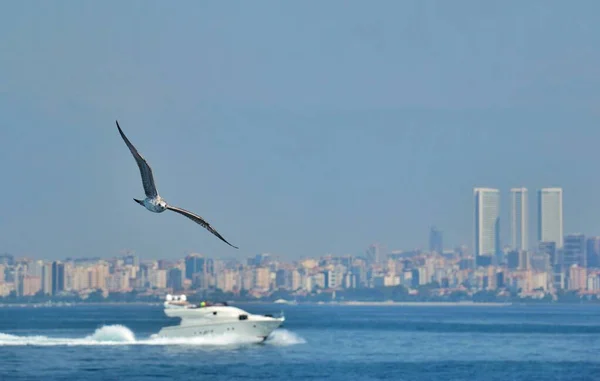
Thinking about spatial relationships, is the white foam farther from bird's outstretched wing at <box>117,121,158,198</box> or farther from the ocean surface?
bird's outstretched wing at <box>117,121,158,198</box>

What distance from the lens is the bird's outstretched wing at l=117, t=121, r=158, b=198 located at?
2724cm

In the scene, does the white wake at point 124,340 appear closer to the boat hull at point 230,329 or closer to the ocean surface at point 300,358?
the ocean surface at point 300,358

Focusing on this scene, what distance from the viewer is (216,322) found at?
3903 inches

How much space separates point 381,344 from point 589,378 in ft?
107

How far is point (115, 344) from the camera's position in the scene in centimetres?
10169

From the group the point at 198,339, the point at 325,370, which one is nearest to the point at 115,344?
the point at 198,339

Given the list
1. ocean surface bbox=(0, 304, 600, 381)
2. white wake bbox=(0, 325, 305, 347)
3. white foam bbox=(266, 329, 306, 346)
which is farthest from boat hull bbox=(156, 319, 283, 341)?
white foam bbox=(266, 329, 306, 346)

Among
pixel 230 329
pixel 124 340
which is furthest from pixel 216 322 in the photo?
pixel 124 340

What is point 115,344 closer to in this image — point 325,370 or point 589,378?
point 325,370

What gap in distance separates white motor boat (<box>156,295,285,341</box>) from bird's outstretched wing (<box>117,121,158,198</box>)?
6974 centimetres

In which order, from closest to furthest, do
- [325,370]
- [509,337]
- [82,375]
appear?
[82,375] < [325,370] < [509,337]

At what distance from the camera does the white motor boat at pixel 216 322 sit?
98.8 meters

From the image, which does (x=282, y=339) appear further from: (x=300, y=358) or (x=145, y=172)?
(x=145, y=172)

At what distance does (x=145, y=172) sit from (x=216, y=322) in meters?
71.2
